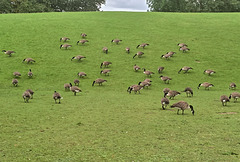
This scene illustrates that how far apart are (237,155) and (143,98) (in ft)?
46.8

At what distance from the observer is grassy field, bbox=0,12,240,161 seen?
10758mm

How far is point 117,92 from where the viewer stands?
1078 inches

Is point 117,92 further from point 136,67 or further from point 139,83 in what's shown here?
point 136,67

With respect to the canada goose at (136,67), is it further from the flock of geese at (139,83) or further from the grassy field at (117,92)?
the grassy field at (117,92)

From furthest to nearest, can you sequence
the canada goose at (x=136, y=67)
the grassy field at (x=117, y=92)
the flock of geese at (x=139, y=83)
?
1. the canada goose at (x=136, y=67)
2. the flock of geese at (x=139, y=83)
3. the grassy field at (x=117, y=92)

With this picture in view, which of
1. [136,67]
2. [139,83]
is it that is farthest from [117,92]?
[136,67]

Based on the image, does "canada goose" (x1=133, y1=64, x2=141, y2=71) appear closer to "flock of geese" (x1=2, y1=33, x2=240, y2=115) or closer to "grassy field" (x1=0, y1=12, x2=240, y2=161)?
"flock of geese" (x1=2, y1=33, x2=240, y2=115)

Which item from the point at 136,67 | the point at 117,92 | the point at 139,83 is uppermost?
the point at 136,67

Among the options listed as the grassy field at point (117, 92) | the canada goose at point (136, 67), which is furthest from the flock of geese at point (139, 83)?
the grassy field at point (117, 92)

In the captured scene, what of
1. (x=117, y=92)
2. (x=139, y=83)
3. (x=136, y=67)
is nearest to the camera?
(x=117, y=92)

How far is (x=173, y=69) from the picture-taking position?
114ft

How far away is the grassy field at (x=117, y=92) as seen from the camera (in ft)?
35.3

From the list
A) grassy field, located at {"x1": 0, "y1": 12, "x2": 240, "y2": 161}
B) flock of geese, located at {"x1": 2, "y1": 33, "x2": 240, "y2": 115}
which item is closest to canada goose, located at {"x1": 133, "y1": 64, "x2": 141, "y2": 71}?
flock of geese, located at {"x1": 2, "y1": 33, "x2": 240, "y2": 115}

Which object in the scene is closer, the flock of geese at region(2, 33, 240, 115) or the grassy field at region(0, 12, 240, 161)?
the grassy field at region(0, 12, 240, 161)
